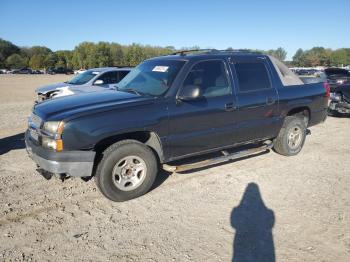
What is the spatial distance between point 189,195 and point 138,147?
999 mm

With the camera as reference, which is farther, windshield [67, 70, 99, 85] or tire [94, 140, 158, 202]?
windshield [67, 70, 99, 85]

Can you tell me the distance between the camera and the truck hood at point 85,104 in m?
4.18

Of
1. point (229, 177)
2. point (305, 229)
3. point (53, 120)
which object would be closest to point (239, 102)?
point (229, 177)

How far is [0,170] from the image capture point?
18.6 ft

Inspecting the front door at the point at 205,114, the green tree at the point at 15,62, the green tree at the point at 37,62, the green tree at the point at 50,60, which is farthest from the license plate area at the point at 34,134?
the green tree at the point at 50,60

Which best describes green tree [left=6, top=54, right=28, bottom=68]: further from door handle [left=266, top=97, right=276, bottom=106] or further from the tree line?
door handle [left=266, top=97, right=276, bottom=106]

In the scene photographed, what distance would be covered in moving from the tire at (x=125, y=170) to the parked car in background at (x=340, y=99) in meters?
8.40

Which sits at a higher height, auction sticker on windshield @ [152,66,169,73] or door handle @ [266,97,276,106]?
auction sticker on windshield @ [152,66,169,73]

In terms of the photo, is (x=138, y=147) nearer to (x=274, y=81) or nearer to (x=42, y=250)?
(x=42, y=250)

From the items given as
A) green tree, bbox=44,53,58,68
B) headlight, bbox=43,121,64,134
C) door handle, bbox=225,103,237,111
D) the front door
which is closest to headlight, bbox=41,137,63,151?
headlight, bbox=43,121,64,134

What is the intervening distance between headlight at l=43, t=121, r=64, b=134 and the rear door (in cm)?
268

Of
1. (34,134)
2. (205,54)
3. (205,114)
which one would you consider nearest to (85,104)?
(34,134)

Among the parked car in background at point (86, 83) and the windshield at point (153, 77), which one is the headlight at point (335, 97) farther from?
the windshield at point (153, 77)

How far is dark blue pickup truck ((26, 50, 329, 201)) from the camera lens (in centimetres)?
A: 412
